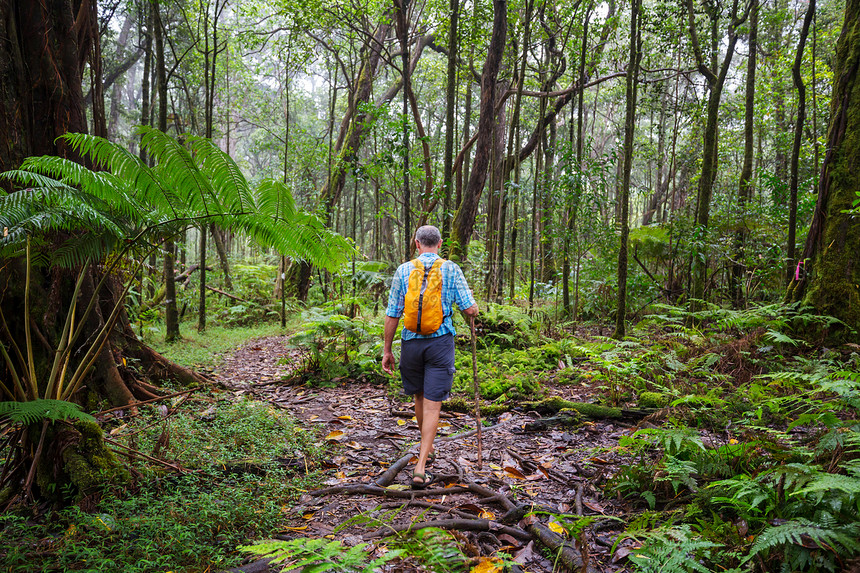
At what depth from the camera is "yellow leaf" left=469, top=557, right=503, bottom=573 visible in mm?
2264

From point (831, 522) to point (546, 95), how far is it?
9738 mm

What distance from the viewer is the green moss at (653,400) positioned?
182 inches

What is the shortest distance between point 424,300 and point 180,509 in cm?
210

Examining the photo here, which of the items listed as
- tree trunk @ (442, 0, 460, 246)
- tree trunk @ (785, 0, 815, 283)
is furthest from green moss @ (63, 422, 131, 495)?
tree trunk @ (785, 0, 815, 283)

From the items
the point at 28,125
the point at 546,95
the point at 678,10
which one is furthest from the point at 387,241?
the point at 28,125

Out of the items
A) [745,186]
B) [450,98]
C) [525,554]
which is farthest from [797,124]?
[525,554]

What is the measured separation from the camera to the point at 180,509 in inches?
107

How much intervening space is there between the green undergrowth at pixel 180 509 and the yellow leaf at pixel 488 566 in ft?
4.05

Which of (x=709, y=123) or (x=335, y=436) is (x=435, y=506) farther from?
(x=709, y=123)

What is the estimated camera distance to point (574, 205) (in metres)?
9.30

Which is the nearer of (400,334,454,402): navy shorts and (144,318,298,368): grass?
(400,334,454,402): navy shorts

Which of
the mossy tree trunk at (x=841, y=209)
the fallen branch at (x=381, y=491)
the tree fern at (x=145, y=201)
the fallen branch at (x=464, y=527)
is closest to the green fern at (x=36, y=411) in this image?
the tree fern at (x=145, y=201)

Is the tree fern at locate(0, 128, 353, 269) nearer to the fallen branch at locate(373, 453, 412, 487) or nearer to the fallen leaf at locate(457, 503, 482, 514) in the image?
the fallen branch at locate(373, 453, 412, 487)

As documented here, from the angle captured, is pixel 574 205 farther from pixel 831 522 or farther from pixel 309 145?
pixel 309 145
